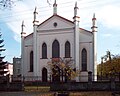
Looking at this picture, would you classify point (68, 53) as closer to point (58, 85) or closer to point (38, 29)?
point (38, 29)

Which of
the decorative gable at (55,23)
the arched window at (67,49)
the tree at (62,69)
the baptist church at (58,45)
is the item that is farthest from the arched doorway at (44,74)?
the decorative gable at (55,23)

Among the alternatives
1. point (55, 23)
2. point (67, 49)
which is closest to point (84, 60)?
point (67, 49)

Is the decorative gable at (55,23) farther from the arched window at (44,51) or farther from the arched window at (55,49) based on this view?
the arched window at (44,51)

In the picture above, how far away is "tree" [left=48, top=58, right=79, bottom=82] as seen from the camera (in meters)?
50.1

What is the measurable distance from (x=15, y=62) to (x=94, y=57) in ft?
90.7

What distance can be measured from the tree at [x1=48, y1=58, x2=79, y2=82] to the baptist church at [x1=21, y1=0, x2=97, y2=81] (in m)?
1.17

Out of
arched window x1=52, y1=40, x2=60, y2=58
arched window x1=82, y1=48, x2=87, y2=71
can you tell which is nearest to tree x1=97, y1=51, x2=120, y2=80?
arched window x1=82, y1=48, x2=87, y2=71

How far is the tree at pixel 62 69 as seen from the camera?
50094mm

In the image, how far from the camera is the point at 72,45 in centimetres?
5400

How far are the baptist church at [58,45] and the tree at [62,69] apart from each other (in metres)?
1.17

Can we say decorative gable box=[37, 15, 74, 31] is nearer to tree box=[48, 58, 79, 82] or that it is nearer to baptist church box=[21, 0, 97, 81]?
baptist church box=[21, 0, 97, 81]

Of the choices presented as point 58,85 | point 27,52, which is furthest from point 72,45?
point 58,85

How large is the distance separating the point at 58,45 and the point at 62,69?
6.08m

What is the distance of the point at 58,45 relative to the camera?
55.5 m
